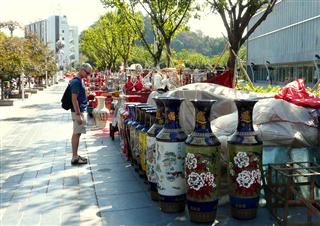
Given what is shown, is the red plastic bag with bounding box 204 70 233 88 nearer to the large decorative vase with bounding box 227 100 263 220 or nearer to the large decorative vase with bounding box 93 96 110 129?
the large decorative vase with bounding box 227 100 263 220

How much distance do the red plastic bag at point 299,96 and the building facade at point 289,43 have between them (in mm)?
27746

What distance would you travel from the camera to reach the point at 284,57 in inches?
1870

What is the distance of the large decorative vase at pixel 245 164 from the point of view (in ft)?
15.4

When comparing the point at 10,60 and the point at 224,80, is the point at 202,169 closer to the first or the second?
the point at 224,80

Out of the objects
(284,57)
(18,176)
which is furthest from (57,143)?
(284,57)

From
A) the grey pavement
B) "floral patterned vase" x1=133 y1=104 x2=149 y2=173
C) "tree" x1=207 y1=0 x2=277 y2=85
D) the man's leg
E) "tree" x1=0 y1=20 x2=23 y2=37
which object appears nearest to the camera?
the grey pavement

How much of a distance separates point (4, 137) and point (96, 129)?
96.8 inches

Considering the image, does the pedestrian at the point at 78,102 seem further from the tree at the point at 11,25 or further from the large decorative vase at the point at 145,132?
the tree at the point at 11,25

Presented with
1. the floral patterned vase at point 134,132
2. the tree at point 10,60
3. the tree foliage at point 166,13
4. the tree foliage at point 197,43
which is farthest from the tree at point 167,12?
the tree foliage at point 197,43

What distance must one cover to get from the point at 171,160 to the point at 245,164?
0.80 m

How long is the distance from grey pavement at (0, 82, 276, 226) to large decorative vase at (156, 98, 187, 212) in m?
0.21

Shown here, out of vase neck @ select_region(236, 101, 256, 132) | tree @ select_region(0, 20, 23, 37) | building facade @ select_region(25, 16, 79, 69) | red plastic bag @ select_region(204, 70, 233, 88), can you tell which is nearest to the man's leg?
red plastic bag @ select_region(204, 70, 233, 88)

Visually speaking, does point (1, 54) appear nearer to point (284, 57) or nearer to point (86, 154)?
point (86, 154)

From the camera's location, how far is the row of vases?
4.63 metres
